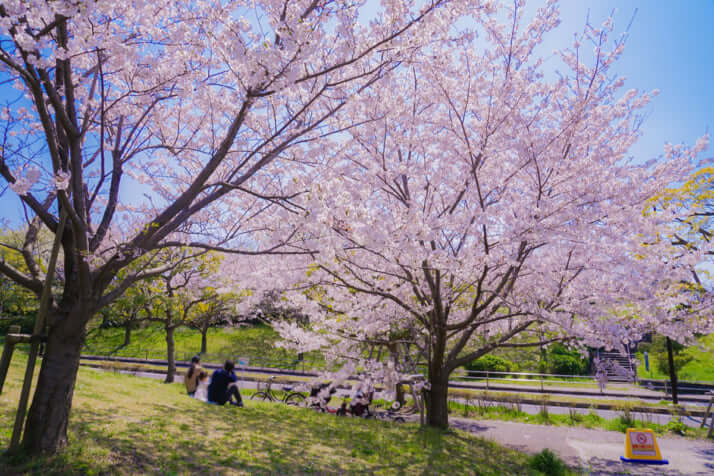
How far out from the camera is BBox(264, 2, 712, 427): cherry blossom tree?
5848mm

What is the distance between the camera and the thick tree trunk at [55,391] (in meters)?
4.08

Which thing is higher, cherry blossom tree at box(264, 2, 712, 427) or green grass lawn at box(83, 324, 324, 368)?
cherry blossom tree at box(264, 2, 712, 427)

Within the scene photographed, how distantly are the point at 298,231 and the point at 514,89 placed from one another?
4209 mm

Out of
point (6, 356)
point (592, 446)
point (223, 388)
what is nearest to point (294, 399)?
point (223, 388)

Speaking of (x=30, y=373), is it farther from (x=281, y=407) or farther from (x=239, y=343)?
(x=239, y=343)

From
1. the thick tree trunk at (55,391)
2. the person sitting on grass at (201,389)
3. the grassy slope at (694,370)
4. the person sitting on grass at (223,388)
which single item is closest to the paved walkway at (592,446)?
the person sitting on grass at (223,388)

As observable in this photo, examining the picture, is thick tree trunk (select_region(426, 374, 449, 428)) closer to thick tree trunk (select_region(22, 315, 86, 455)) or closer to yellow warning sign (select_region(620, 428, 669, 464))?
yellow warning sign (select_region(620, 428, 669, 464))

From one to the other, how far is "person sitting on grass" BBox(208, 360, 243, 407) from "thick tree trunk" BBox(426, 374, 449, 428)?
14.6 ft

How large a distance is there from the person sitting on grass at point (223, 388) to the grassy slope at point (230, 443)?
1.93 feet

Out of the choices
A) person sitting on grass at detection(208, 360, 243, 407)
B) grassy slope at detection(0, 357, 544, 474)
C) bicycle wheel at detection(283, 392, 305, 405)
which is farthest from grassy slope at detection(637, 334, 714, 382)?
person sitting on grass at detection(208, 360, 243, 407)

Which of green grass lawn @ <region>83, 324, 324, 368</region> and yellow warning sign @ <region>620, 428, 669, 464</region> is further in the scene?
green grass lawn @ <region>83, 324, 324, 368</region>

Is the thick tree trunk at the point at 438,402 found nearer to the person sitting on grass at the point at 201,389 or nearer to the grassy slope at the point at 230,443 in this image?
the grassy slope at the point at 230,443

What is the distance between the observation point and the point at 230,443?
581 centimetres

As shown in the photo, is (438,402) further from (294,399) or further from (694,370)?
(694,370)
